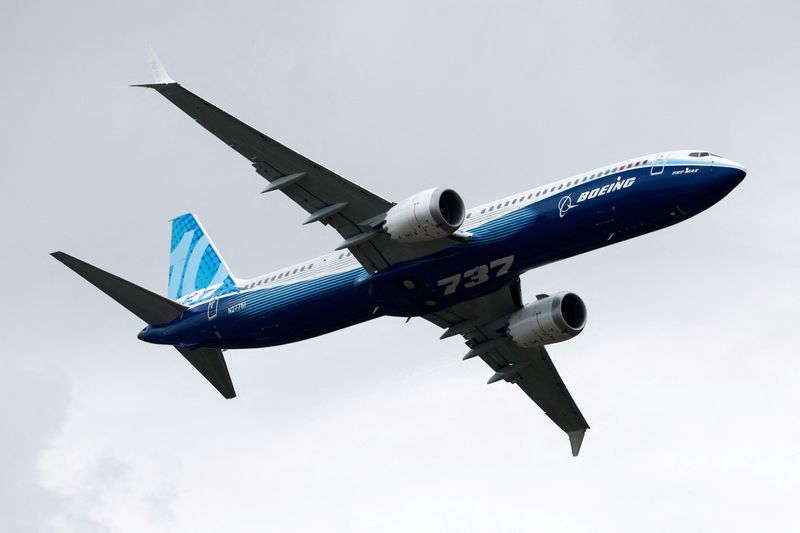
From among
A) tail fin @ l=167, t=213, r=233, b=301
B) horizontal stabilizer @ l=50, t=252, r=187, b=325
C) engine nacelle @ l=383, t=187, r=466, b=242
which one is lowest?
engine nacelle @ l=383, t=187, r=466, b=242

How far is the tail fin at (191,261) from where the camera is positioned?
63812 mm

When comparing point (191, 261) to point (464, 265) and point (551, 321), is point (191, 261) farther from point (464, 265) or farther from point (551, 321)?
point (551, 321)

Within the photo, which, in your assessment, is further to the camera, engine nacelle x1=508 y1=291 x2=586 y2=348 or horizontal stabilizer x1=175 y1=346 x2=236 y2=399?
horizontal stabilizer x1=175 y1=346 x2=236 y2=399

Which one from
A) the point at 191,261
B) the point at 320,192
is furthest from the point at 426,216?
the point at 191,261

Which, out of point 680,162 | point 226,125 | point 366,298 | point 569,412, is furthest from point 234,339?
point 680,162

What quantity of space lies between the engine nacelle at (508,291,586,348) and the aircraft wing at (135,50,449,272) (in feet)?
25.7

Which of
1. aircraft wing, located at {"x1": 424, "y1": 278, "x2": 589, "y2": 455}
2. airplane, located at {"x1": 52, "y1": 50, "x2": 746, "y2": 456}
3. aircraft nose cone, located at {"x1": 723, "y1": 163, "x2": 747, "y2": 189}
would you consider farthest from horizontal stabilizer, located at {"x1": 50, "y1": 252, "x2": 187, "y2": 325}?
aircraft nose cone, located at {"x1": 723, "y1": 163, "x2": 747, "y2": 189}

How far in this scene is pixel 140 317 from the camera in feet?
195

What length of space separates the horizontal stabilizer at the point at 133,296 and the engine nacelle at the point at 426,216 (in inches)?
508

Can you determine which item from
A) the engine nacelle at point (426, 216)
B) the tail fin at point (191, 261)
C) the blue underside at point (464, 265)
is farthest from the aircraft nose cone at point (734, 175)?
the tail fin at point (191, 261)

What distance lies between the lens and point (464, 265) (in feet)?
171

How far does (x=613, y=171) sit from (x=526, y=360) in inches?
575

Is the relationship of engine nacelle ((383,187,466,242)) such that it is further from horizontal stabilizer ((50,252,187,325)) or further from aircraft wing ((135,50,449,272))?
horizontal stabilizer ((50,252,187,325))

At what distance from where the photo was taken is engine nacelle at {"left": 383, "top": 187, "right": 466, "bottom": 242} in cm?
4944
